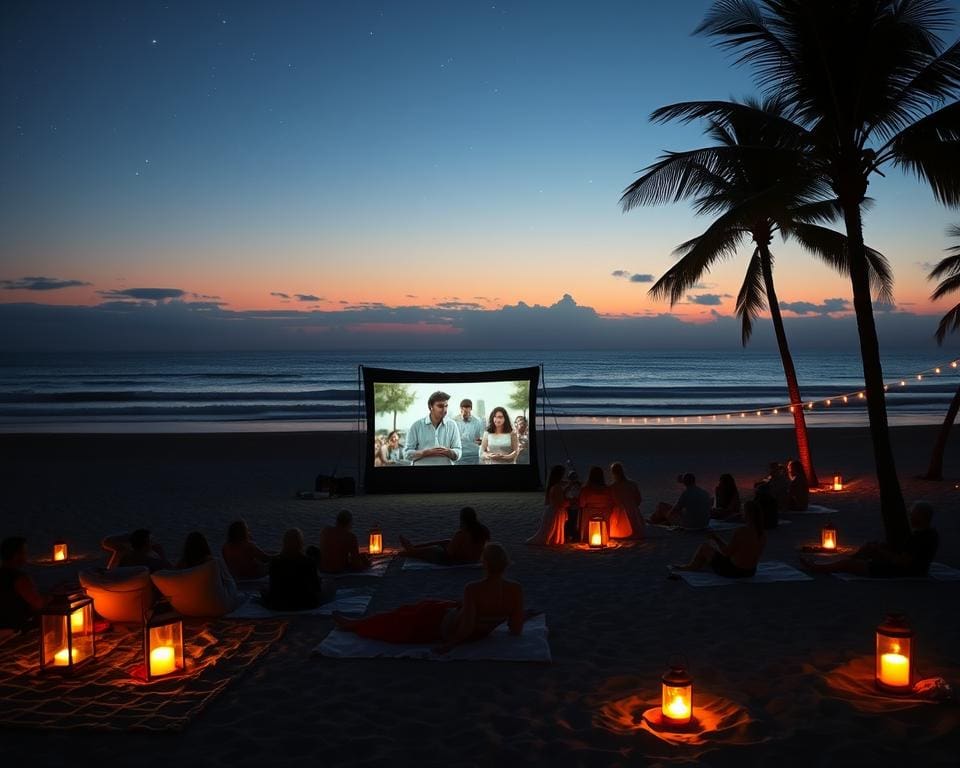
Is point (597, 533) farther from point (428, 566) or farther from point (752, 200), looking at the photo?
point (752, 200)

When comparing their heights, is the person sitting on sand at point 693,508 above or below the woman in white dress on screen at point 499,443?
below

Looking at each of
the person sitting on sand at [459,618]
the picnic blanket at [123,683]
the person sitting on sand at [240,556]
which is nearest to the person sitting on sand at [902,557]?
the person sitting on sand at [459,618]

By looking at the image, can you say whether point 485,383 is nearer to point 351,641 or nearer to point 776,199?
point 776,199

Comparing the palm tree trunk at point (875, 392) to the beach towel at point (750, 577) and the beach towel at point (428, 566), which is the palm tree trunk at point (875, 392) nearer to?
the beach towel at point (750, 577)

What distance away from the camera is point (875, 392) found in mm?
7199

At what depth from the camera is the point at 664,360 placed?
74312mm

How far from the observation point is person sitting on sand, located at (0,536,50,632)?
5.18 m

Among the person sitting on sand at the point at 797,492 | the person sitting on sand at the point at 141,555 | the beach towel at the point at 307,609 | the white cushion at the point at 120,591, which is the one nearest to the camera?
the white cushion at the point at 120,591

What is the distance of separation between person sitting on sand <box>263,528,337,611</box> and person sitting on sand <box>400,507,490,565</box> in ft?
5.74

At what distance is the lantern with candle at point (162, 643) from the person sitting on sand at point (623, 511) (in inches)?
212

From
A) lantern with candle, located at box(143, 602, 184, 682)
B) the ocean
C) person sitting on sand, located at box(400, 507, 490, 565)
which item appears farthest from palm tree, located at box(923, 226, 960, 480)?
lantern with candle, located at box(143, 602, 184, 682)

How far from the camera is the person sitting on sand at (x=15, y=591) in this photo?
17.0 feet

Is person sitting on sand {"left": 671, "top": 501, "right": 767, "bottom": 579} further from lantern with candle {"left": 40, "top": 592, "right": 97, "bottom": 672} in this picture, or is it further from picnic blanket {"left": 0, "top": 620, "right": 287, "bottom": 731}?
lantern with candle {"left": 40, "top": 592, "right": 97, "bottom": 672}

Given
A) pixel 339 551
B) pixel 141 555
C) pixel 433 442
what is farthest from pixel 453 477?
pixel 141 555
